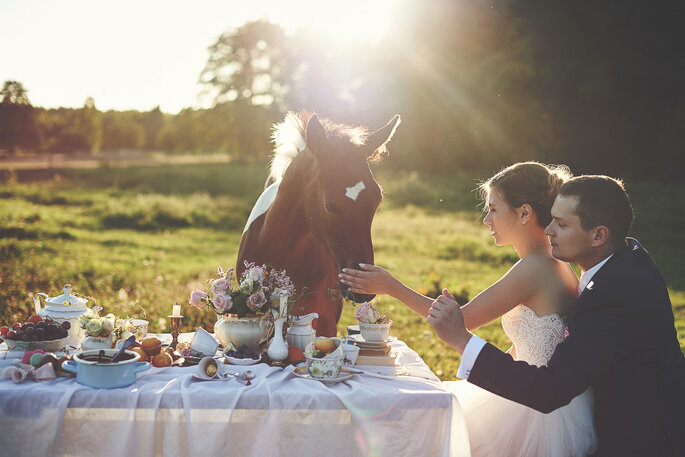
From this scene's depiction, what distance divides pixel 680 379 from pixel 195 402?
79.4 inches

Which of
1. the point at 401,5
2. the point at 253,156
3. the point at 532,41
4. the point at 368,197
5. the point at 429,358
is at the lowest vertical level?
the point at 429,358

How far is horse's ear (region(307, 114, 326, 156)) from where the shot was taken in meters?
3.37

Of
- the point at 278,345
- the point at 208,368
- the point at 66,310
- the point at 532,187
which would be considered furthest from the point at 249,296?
the point at 532,187

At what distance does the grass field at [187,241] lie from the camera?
8.36 m

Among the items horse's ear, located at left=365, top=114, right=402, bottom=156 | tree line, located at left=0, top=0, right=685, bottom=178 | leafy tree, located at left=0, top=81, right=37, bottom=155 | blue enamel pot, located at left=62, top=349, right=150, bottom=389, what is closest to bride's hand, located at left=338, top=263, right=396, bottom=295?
horse's ear, located at left=365, top=114, right=402, bottom=156

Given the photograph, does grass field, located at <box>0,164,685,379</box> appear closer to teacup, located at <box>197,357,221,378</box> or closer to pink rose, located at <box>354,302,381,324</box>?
teacup, located at <box>197,357,221,378</box>

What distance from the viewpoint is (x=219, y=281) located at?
2811 millimetres

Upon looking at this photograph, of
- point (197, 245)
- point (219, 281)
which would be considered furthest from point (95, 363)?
point (197, 245)

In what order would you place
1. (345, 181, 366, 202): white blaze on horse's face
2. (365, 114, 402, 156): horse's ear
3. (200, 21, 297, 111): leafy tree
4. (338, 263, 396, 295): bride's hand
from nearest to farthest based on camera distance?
1. (338, 263, 396, 295): bride's hand
2. (345, 181, 366, 202): white blaze on horse's face
3. (365, 114, 402, 156): horse's ear
4. (200, 21, 297, 111): leafy tree

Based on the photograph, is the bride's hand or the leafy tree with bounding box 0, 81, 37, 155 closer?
the bride's hand

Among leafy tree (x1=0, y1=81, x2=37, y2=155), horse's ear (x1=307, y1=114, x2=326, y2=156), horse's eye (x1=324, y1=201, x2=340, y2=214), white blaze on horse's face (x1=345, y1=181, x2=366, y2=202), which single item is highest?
leafy tree (x1=0, y1=81, x2=37, y2=155)

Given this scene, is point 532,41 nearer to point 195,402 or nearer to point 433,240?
point 433,240

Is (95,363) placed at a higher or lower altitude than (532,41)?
lower

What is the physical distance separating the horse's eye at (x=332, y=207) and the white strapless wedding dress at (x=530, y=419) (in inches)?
46.2
